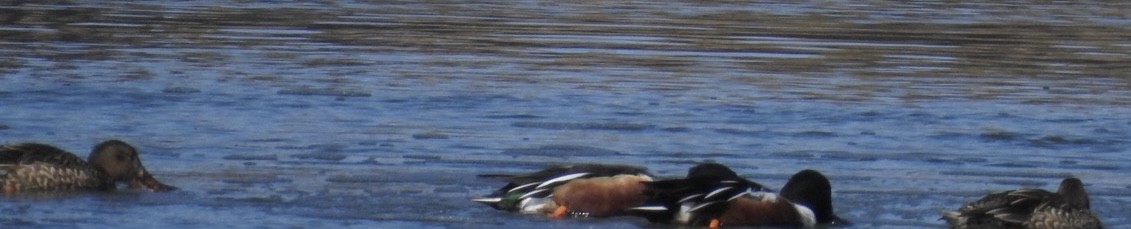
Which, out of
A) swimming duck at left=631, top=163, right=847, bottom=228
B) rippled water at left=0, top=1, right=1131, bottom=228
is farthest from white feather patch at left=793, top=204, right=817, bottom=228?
rippled water at left=0, top=1, right=1131, bottom=228

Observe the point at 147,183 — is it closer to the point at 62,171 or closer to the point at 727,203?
the point at 62,171

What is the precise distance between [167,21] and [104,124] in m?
11.3

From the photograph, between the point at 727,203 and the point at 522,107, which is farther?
the point at 522,107

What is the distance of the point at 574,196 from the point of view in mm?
10586

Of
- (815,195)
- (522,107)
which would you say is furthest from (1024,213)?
(522,107)

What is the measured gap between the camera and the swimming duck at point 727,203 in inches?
401

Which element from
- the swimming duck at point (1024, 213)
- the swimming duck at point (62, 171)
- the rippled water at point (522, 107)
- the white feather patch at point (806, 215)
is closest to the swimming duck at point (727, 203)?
the white feather patch at point (806, 215)

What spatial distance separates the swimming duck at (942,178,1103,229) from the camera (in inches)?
401

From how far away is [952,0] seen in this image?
107 feet

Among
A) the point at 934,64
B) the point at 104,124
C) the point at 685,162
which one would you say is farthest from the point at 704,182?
the point at 934,64

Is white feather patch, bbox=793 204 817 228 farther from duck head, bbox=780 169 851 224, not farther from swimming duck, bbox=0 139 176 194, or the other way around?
swimming duck, bbox=0 139 176 194

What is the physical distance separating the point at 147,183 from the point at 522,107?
4817 mm

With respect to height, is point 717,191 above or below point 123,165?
above

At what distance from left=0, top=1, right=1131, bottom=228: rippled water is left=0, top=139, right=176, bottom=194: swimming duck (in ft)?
0.51
